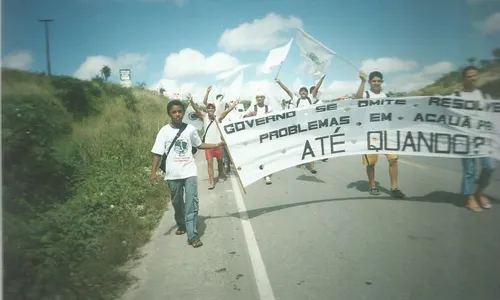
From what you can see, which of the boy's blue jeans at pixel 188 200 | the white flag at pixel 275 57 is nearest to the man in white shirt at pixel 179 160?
the boy's blue jeans at pixel 188 200

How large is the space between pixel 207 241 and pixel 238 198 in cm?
245

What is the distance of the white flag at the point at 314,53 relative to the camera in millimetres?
7090

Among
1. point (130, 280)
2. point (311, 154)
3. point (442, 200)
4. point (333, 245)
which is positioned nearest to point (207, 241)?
point (130, 280)

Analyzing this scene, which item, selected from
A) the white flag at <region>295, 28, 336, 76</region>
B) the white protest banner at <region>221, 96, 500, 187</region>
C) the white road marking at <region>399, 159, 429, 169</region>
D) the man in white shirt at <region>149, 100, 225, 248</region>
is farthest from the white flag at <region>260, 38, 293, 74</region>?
the white road marking at <region>399, 159, 429, 169</region>

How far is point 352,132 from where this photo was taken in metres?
6.09

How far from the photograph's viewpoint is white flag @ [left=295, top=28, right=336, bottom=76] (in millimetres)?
7090

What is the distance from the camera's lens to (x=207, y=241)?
196 inches

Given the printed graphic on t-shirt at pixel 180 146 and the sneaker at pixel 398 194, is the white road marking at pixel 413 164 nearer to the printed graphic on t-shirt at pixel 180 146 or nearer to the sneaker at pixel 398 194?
the sneaker at pixel 398 194

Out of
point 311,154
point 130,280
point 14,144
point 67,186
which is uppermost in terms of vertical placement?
point 14,144

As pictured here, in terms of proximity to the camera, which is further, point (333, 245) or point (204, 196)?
point (204, 196)

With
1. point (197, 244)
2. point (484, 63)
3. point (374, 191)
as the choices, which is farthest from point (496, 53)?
point (197, 244)

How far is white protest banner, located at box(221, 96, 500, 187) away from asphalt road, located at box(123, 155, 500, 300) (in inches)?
35.9

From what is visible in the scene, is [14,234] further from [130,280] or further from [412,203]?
[412,203]

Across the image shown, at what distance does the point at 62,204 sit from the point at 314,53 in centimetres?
576
